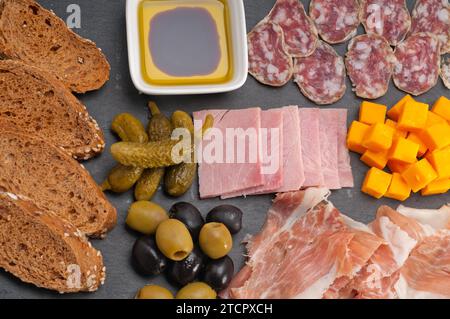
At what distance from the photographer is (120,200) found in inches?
119

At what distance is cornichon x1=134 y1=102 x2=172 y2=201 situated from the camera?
2959 millimetres

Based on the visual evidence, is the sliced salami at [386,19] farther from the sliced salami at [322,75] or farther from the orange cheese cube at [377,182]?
the orange cheese cube at [377,182]

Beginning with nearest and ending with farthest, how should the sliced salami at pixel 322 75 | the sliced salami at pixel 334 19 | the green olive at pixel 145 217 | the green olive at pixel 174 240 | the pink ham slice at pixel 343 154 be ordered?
the green olive at pixel 174 240
the green olive at pixel 145 217
the pink ham slice at pixel 343 154
the sliced salami at pixel 322 75
the sliced salami at pixel 334 19

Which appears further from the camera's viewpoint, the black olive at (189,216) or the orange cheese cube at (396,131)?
the orange cheese cube at (396,131)

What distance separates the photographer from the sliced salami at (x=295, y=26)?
335cm

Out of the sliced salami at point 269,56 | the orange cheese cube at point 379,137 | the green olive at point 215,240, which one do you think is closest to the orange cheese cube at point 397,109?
the orange cheese cube at point 379,137

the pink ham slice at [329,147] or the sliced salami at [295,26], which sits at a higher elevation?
the sliced salami at [295,26]

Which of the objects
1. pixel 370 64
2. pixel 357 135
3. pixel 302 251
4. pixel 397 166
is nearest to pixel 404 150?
pixel 397 166

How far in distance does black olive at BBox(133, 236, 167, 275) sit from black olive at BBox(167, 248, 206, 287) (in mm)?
47

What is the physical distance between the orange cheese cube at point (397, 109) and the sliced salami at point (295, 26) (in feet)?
1.51

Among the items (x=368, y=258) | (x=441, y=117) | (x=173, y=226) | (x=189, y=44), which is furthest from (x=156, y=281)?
(x=441, y=117)

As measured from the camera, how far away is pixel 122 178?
2.93 metres

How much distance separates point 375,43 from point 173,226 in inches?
53.3

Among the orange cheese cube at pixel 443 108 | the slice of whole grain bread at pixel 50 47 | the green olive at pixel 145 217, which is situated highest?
the slice of whole grain bread at pixel 50 47
